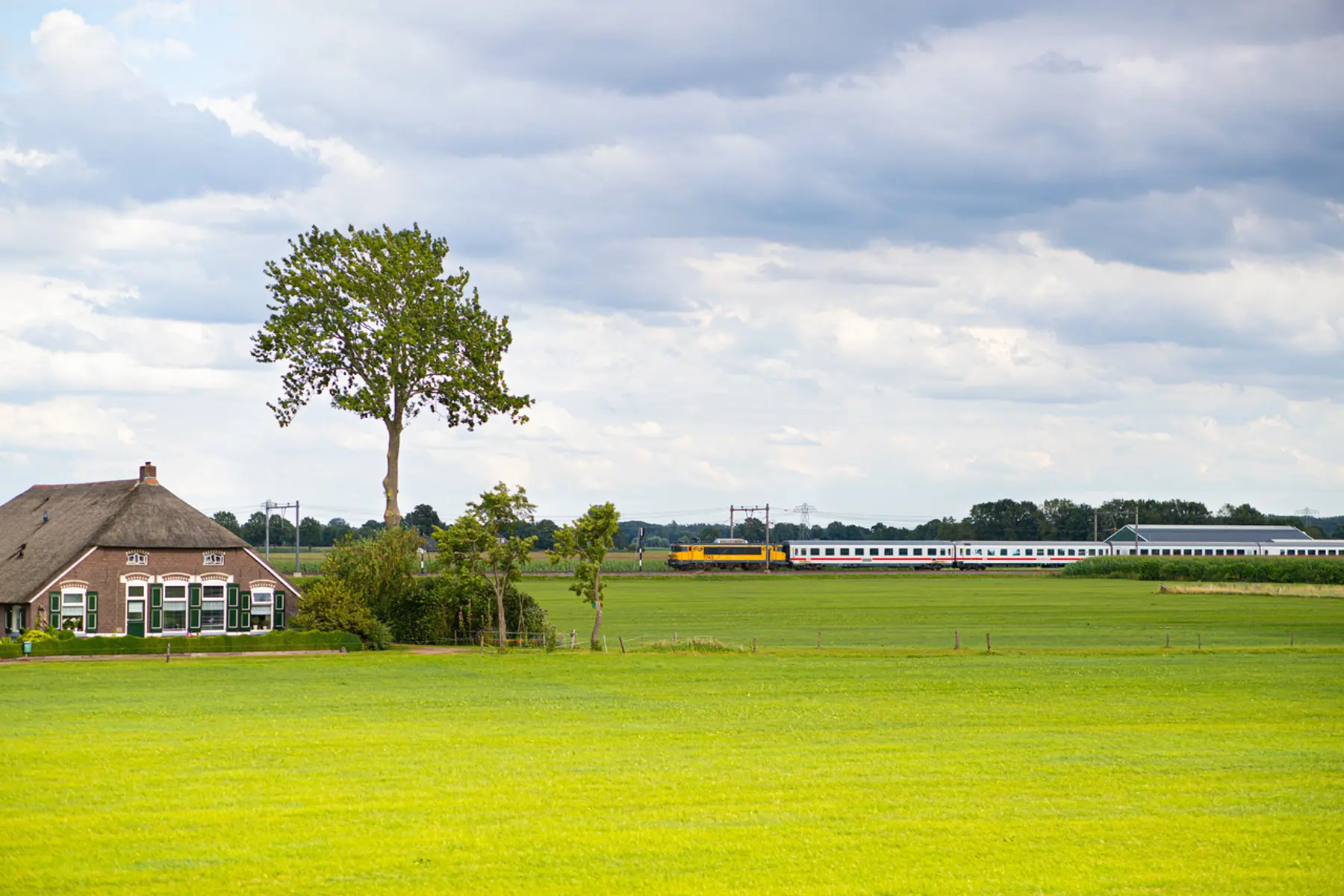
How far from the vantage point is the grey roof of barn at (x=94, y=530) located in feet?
176

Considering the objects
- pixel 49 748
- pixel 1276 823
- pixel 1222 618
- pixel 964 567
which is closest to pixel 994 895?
pixel 1276 823

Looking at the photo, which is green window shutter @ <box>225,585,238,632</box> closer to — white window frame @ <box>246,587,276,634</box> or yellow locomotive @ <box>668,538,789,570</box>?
white window frame @ <box>246,587,276,634</box>

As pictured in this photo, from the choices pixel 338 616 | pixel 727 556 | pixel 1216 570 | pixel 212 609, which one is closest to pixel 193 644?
pixel 212 609

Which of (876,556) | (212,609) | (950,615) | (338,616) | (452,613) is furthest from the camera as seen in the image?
(876,556)

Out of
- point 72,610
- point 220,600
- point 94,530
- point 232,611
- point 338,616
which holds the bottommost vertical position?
point 338,616

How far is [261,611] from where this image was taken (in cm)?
5722

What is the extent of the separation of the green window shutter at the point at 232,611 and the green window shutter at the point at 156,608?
2654 millimetres

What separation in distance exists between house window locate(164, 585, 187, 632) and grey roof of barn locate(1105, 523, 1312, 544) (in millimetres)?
A: 155099

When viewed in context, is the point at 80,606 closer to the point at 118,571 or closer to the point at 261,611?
the point at 118,571

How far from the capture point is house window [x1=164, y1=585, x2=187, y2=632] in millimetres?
54831

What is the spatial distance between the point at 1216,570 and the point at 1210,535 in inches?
2870

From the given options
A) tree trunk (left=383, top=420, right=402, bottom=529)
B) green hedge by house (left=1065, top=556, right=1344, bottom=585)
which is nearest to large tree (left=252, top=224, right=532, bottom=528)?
tree trunk (left=383, top=420, right=402, bottom=529)

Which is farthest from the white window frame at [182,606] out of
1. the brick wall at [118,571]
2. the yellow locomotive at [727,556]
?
the yellow locomotive at [727,556]

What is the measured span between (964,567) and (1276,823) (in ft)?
453
